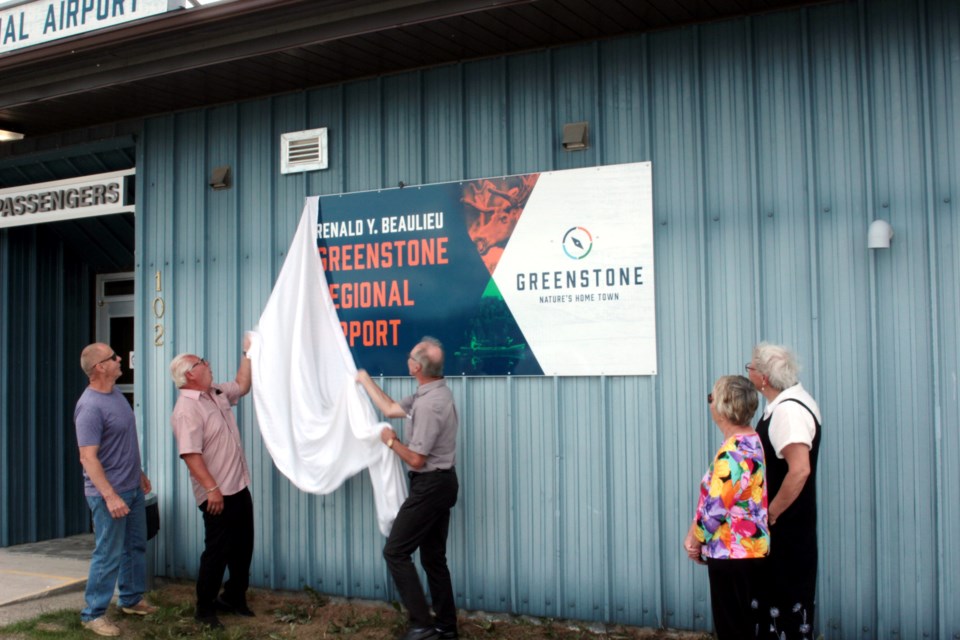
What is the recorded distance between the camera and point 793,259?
552 centimetres

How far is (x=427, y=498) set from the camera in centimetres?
583

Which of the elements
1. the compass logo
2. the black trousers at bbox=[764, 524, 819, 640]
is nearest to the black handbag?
the compass logo

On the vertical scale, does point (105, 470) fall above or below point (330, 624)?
above

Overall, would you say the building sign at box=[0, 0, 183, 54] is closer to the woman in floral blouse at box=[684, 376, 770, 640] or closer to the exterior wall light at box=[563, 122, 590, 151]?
the exterior wall light at box=[563, 122, 590, 151]

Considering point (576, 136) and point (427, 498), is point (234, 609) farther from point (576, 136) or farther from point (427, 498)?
point (576, 136)

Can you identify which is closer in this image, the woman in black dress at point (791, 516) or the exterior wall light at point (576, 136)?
the woman in black dress at point (791, 516)

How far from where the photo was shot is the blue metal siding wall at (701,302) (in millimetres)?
5211

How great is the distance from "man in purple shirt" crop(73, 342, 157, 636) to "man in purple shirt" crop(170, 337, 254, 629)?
13.9 inches

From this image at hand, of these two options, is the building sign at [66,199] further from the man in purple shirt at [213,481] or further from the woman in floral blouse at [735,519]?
the woman in floral blouse at [735,519]

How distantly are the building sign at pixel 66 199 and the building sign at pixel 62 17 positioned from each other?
4.29ft

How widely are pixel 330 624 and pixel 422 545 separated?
97cm

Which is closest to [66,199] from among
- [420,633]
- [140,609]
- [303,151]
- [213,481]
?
[303,151]

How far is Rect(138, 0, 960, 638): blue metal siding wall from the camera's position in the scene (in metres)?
5.21

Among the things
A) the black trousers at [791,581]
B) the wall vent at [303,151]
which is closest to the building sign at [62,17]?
the wall vent at [303,151]
